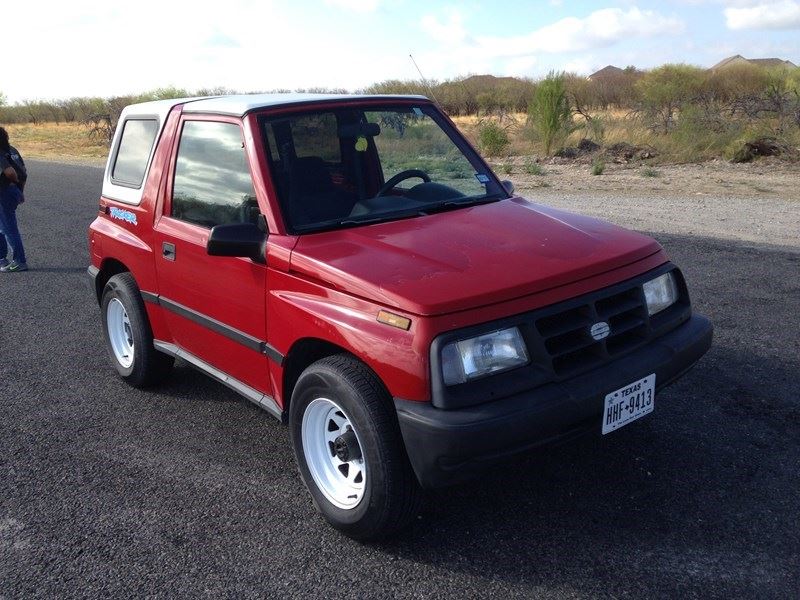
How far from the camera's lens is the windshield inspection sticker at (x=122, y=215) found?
4867mm

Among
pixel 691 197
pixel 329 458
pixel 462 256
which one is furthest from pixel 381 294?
pixel 691 197

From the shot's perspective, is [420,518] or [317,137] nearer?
[420,518]

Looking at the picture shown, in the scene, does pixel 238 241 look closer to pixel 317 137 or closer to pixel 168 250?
pixel 317 137

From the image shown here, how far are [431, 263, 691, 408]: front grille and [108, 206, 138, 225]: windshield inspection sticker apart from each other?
9.09ft

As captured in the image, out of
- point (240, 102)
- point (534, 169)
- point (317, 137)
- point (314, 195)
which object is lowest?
point (534, 169)

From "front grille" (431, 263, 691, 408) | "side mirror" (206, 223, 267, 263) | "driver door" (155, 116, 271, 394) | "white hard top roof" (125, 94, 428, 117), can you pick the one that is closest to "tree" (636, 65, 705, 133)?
"white hard top roof" (125, 94, 428, 117)

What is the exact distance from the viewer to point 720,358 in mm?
5203

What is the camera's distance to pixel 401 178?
14.3 feet

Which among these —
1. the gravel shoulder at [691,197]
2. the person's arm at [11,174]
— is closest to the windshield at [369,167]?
the gravel shoulder at [691,197]

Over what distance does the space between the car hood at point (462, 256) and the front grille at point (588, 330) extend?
0.14m

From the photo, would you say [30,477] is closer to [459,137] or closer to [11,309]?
[459,137]

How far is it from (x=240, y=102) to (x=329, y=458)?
79.4 inches

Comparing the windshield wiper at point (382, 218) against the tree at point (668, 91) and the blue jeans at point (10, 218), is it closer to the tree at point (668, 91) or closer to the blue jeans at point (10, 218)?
the blue jeans at point (10, 218)

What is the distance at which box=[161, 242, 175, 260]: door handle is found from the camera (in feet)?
14.4
